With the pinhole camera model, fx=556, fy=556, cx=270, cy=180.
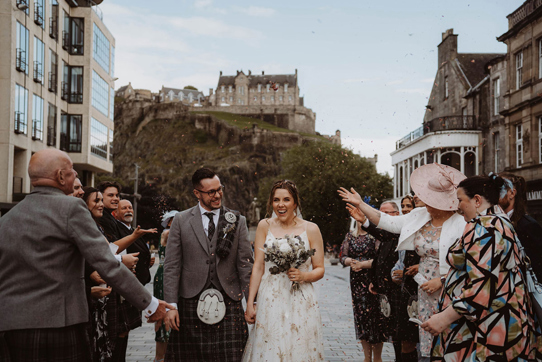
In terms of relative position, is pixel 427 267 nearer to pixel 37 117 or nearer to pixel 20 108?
pixel 20 108

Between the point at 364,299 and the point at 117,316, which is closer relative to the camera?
the point at 117,316

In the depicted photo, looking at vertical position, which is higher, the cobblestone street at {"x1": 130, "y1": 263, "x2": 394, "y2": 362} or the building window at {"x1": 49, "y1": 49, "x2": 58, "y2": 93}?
the building window at {"x1": 49, "y1": 49, "x2": 58, "y2": 93}

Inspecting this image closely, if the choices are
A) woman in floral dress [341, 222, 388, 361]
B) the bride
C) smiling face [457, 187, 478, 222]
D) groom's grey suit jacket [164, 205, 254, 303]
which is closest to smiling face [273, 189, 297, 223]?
the bride

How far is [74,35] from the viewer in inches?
1512

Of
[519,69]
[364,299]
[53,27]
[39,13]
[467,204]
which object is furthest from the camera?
[53,27]

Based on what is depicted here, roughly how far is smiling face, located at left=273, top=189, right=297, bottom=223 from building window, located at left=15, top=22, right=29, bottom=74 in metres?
28.6

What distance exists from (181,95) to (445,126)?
125 meters

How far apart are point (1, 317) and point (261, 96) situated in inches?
5354

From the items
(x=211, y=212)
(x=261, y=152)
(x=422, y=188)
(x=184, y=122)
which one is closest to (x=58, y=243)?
(x=211, y=212)

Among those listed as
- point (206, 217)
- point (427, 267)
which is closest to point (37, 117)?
point (206, 217)

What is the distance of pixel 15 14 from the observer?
97.4 ft

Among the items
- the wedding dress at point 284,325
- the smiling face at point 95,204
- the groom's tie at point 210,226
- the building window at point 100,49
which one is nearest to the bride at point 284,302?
the wedding dress at point 284,325

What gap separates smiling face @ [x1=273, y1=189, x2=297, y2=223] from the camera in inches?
→ 237

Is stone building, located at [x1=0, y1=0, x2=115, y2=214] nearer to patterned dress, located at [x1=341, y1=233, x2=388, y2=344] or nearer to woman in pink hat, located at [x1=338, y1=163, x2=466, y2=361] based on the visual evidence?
patterned dress, located at [x1=341, y1=233, x2=388, y2=344]
